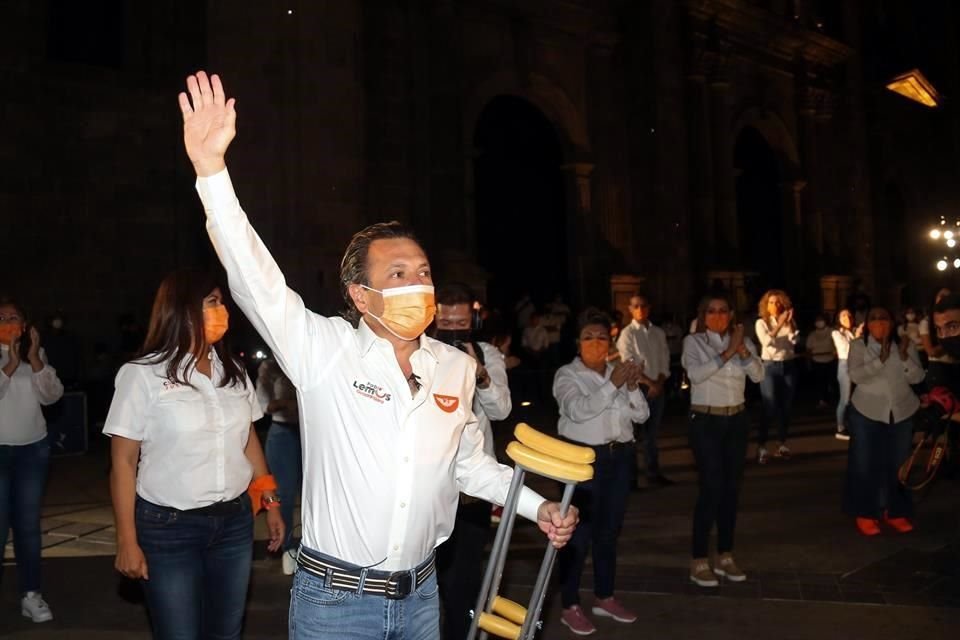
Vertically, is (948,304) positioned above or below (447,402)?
above

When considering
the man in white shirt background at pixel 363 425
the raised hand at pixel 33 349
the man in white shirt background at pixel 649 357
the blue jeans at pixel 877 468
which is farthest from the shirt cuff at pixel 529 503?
the man in white shirt background at pixel 649 357

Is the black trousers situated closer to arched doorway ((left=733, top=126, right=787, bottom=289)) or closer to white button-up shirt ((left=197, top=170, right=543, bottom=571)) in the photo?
white button-up shirt ((left=197, top=170, right=543, bottom=571))

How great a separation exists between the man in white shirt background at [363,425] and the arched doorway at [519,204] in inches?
699

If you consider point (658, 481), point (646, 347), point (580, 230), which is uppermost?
point (580, 230)

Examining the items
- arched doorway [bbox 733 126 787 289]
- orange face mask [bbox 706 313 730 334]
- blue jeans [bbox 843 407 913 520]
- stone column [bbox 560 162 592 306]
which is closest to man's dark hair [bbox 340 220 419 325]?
orange face mask [bbox 706 313 730 334]

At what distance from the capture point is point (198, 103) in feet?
8.66

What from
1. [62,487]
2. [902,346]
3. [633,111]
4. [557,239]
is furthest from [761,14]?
[62,487]

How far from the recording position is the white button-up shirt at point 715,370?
21.9 feet

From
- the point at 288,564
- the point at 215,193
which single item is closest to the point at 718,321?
the point at 288,564

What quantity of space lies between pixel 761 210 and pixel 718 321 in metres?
23.1

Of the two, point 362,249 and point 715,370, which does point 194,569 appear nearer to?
point 362,249

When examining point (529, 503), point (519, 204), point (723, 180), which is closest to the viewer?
point (529, 503)

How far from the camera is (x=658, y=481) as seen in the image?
1048 centimetres

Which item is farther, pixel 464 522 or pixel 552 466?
pixel 464 522
